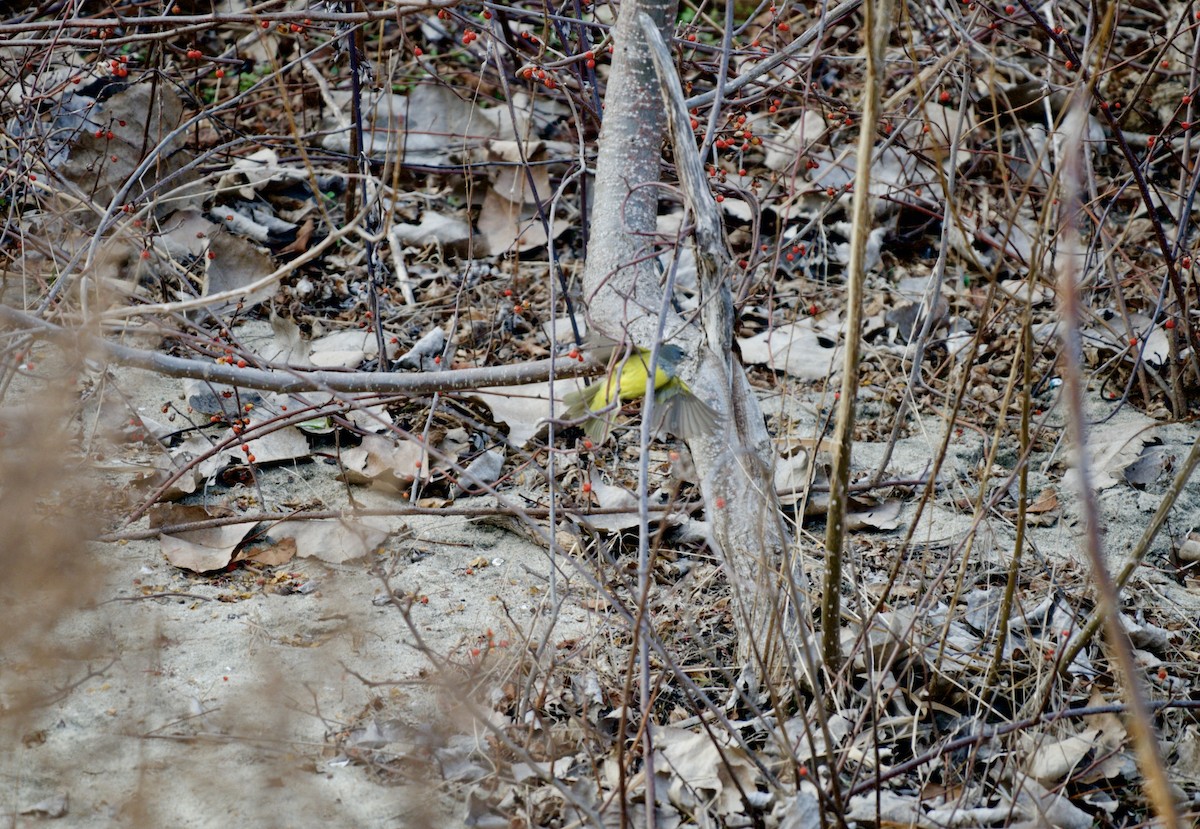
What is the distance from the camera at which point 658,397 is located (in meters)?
2.42

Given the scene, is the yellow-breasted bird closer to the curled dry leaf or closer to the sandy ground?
the sandy ground

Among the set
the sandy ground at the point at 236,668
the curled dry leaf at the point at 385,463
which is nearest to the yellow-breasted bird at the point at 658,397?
the sandy ground at the point at 236,668

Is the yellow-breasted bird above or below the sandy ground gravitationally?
above

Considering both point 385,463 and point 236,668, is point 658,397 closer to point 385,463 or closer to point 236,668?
point 385,463

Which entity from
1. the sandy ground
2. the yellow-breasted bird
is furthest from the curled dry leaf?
the yellow-breasted bird

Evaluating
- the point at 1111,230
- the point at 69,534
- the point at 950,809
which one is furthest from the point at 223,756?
the point at 1111,230

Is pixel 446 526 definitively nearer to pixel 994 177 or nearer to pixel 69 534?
pixel 69 534

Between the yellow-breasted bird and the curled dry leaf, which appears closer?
the yellow-breasted bird

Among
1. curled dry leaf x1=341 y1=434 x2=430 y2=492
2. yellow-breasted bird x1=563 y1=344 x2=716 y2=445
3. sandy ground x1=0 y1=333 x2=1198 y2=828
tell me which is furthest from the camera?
curled dry leaf x1=341 y1=434 x2=430 y2=492

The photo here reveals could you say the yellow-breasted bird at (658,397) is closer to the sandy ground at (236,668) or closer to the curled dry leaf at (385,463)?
the sandy ground at (236,668)

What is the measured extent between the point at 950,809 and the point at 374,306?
2.32 m

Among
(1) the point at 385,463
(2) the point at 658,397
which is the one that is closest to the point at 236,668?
(1) the point at 385,463

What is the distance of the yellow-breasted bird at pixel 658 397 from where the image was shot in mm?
2299

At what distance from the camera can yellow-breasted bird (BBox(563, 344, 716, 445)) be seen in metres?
2.30
